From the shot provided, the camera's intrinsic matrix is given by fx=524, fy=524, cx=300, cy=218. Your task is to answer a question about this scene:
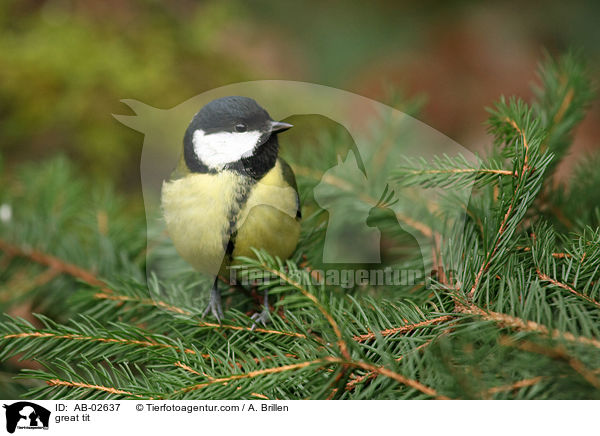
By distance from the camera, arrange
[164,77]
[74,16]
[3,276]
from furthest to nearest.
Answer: [74,16] → [164,77] → [3,276]

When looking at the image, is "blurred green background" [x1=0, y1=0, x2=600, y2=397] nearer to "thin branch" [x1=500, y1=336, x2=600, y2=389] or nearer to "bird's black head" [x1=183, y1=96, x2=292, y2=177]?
"bird's black head" [x1=183, y1=96, x2=292, y2=177]

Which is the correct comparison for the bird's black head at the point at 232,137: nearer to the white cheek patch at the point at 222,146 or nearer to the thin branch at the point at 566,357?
the white cheek patch at the point at 222,146

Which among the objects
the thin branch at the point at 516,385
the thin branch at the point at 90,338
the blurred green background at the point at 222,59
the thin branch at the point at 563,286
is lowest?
the thin branch at the point at 516,385

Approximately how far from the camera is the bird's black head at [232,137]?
1.65 ft

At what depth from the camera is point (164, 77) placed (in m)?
0.86

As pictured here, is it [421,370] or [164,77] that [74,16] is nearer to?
[164,77]

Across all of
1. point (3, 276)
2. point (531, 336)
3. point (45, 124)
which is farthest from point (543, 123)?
point (45, 124)

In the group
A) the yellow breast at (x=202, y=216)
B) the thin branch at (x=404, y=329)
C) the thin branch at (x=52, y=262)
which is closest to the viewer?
the thin branch at (x=404, y=329)

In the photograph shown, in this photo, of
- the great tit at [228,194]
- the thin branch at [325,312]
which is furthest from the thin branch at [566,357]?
the great tit at [228,194]

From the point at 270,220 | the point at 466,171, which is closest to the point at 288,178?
the point at 270,220

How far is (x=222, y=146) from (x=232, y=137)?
15 mm

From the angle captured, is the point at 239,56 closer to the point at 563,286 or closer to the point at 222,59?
the point at 222,59

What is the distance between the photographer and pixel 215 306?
1.75ft

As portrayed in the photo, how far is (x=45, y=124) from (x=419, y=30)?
2.83ft
